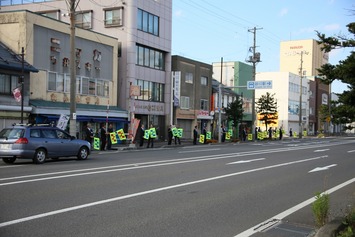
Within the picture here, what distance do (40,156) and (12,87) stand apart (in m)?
10.7

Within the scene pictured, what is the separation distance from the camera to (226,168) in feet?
52.1

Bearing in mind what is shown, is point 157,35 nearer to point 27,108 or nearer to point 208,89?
point 208,89

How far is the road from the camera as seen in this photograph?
267 inches

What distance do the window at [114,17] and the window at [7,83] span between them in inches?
526

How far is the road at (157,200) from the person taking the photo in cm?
679

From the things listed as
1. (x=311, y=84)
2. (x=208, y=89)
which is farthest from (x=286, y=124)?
(x=208, y=89)

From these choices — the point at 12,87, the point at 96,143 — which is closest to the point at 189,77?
the point at 96,143

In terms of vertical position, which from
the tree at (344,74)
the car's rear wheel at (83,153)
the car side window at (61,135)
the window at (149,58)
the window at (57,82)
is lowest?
the car's rear wheel at (83,153)

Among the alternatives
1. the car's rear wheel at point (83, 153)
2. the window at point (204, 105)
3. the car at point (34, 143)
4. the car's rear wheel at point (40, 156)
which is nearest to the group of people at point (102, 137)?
the car's rear wheel at point (83, 153)

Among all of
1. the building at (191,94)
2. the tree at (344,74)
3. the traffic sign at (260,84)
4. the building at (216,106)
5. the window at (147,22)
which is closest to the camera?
the tree at (344,74)

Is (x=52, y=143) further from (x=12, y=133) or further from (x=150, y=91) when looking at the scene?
(x=150, y=91)

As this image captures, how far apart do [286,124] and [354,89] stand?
7328cm

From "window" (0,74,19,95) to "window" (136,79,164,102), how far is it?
1333 cm

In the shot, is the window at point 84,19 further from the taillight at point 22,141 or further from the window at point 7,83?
the taillight at point 22,141
